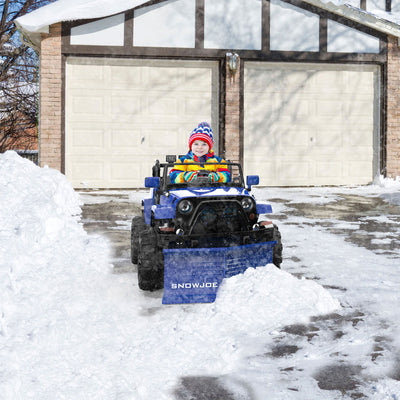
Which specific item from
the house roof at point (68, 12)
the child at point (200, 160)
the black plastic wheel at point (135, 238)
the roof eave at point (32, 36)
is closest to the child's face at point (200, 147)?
the child at point (200, 160)

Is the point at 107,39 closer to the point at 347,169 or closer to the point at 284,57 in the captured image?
the point at 284,57

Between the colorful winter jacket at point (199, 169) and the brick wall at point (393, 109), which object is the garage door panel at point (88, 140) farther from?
the colorful winter jacket at point (199, 169)

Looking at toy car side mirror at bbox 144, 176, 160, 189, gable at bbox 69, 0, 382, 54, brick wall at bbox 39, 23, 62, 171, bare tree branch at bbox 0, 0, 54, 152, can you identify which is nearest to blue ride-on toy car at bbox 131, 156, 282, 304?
toy car side mirror at bbox 144, 176, 160, 189

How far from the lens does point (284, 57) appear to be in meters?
12.7

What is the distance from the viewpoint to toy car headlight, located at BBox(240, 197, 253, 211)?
13.6 ft

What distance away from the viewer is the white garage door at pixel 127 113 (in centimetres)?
1225

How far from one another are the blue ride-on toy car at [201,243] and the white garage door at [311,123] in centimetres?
863

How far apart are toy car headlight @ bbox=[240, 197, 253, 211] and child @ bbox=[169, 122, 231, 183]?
626mm

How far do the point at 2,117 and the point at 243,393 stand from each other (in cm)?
2458

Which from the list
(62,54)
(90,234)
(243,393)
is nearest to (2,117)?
(62,54)

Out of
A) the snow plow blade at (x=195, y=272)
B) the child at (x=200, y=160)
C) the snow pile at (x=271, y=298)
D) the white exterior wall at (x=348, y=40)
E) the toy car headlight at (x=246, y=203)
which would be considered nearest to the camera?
the snow pile at (x=271, y=298)

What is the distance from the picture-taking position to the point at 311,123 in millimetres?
12984

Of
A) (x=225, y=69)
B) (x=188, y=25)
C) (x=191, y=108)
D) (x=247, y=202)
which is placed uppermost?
(x=188, y=25)

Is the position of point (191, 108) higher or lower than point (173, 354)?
higher
